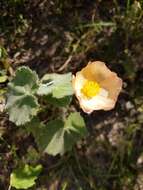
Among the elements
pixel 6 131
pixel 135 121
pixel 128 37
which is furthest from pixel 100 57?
pixel 6 131

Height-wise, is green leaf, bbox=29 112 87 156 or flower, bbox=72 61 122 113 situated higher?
flower, bbox=72 61 122 113

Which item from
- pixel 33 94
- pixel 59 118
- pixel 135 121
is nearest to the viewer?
pixel 33 94

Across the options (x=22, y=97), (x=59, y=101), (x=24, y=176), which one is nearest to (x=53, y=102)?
(x=59, y=101)

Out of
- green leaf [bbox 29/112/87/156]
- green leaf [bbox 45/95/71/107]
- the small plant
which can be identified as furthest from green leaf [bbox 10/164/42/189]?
green leaf [bbox 45/95/71/107]

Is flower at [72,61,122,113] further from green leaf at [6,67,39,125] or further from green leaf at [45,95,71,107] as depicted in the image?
green leaf at [6,67,39,125]

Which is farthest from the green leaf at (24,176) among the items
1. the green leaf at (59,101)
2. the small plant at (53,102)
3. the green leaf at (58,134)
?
the green leaf at (59,101)

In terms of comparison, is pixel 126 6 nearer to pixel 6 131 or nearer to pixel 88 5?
pixel 88 5

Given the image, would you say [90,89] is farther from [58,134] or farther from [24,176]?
[24,176]

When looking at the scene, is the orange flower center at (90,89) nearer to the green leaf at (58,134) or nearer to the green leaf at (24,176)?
the green leaf at (58,134)
